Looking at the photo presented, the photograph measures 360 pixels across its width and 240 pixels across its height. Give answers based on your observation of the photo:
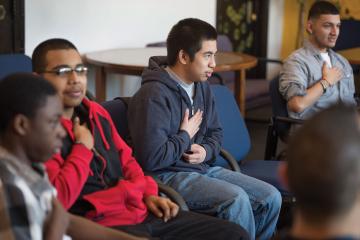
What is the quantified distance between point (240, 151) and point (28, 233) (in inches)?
66.5

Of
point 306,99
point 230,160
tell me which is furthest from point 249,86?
point 230,160

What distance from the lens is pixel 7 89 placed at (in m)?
1.61

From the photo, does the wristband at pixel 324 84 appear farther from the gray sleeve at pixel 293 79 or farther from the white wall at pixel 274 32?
the white wall at pixel 274 32

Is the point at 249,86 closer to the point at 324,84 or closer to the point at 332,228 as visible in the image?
the point at 324,84

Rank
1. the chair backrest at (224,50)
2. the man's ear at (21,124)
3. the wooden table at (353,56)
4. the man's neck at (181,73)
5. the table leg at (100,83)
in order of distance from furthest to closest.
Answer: the chair backrest at (224,50), the wooden table at (353,56), the table leg at (100,83), the man's neck at (181,73), the man's ear at (21,124)

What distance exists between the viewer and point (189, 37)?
2.66 m

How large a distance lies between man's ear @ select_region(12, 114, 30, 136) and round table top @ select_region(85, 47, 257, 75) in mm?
2246

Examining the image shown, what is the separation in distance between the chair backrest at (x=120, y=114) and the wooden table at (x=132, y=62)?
1246 mm

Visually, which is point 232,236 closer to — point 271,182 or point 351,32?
point 271,182

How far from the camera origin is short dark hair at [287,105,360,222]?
3.86 feet

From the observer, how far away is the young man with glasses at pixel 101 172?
6.58 feet

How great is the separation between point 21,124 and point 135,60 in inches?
98.7

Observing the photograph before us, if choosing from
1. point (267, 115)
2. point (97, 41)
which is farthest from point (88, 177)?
point (267, 115)

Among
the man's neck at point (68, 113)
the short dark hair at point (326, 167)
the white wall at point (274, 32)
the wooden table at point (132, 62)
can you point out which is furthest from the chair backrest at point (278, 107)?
the white wall at point (274, 32)
